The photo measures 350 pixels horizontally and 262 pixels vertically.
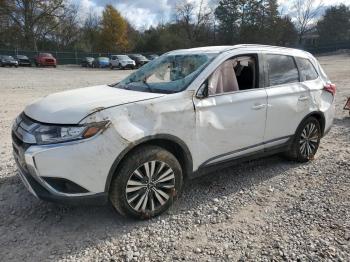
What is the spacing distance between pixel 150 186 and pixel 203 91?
1.18 meters

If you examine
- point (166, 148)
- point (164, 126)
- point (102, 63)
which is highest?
point (164, 126)

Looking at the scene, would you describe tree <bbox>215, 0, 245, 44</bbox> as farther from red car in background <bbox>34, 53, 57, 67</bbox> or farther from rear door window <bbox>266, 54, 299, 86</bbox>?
rear door window <bbox>266, 54, 299, 86</bbox>

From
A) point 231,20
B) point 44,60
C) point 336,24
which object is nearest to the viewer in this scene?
point 44,60

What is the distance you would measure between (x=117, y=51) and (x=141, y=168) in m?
56.8

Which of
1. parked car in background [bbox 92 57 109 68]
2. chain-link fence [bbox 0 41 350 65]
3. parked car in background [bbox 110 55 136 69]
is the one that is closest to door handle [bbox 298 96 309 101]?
parked car in background [bbox 110 55 136 69]

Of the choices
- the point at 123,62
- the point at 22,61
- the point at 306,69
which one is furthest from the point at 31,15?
the point at 306,69

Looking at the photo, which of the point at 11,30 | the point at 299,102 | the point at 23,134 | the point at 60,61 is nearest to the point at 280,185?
the point at 299,102

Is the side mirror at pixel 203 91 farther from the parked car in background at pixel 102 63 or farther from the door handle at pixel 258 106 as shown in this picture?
the parked car in background at pixel 102 63

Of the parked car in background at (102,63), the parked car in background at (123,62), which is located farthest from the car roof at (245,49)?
the parked car in background at (102,63)

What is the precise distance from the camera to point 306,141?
539cm

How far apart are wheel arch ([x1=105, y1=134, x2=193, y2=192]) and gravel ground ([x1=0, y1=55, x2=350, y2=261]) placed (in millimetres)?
521

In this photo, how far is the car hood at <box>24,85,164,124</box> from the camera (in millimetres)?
3311

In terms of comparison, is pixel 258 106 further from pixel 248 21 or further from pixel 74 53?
pixel 248 21

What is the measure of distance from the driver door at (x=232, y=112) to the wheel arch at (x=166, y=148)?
19 cm
